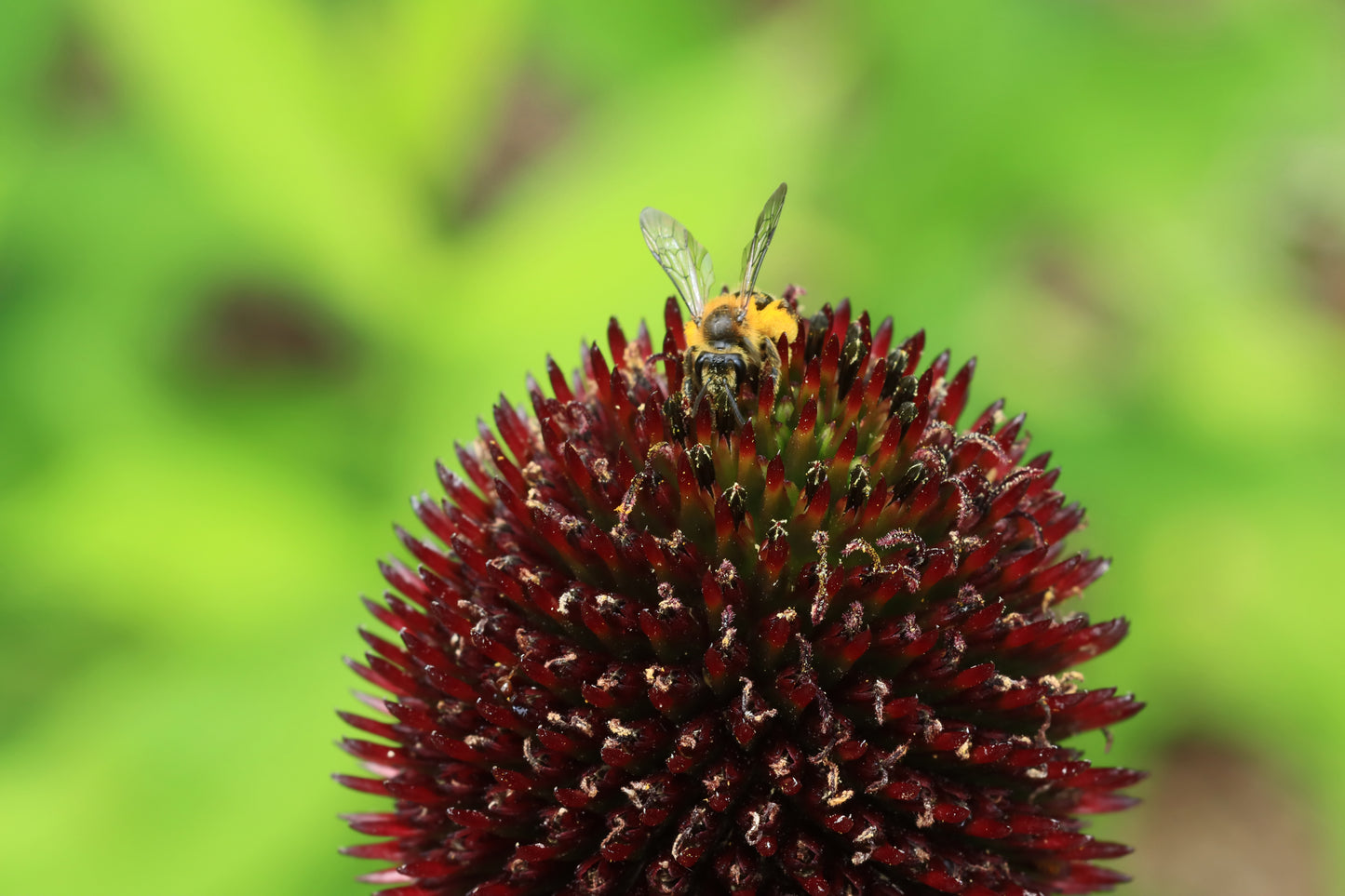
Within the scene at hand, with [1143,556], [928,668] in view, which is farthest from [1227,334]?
[928,668]

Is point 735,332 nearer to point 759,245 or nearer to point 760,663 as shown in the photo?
point 759,245

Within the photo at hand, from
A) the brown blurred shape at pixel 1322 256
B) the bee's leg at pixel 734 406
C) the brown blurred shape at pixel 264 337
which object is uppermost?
the brown blurred shape at pixel 1322 256

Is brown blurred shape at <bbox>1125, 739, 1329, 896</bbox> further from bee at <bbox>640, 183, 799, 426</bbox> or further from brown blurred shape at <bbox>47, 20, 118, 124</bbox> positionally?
brown blurred shape at <bbox>47, 20, 118, 124</bbox>

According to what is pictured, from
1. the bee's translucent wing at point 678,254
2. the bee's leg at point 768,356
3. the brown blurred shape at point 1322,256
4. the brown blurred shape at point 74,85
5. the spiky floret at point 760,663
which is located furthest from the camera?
the brown blurred shape at point 1322,256

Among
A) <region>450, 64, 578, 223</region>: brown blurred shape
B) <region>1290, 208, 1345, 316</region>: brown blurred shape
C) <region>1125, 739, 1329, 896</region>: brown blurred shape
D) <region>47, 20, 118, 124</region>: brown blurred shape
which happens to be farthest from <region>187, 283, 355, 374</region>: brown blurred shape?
<region>1125, 739, 1329, 896</region>: brown blurred shape

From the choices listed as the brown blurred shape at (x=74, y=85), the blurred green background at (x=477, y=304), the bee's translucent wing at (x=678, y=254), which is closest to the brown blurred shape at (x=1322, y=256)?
the blurred green background at (x=477, y=304)

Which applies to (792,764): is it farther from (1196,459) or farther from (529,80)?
(529,80)

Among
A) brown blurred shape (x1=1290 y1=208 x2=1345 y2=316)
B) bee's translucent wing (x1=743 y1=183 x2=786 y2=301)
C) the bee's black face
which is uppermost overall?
brown blurred shape (x1=1290 y1=208 x2=1345 y2=316)

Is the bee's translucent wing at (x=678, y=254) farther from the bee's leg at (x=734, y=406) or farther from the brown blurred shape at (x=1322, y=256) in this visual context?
the brown blurred shape at (x=1322, y=256)
